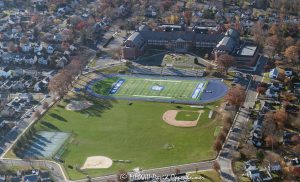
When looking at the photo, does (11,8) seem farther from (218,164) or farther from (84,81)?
(218,164)

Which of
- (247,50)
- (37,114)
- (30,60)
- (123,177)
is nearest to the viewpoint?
(123,177)

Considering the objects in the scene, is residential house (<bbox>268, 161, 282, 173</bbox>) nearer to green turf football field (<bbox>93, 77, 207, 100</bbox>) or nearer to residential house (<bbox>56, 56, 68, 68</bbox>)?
green turf football field (<bbox>93, 77, 207, 100</bbox>)

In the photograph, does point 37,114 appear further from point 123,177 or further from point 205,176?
point 205,176

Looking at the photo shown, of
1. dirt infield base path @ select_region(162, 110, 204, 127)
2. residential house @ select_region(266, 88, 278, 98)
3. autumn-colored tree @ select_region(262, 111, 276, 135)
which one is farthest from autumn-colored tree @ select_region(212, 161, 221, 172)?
residential house @ select_region(266, 88, 278, 98)

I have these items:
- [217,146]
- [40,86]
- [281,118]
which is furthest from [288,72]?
[40,86]

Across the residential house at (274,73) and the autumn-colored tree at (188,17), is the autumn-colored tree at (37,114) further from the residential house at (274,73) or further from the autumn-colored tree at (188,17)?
the autumn-colored tree at (188,17)

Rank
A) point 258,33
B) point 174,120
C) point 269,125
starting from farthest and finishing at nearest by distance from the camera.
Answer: point 258,33
point 174,120
point 269,125
